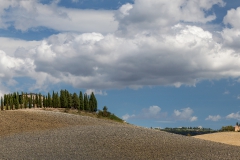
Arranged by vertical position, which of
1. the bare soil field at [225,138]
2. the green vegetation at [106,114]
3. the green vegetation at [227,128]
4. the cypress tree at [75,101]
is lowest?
the bare soil field at [225,138]

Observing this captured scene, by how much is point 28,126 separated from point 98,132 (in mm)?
7675

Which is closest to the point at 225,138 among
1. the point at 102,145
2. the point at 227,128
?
the point at 227,128

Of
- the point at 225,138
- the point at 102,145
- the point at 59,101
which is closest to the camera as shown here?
the point at 102,145

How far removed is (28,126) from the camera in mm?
27094

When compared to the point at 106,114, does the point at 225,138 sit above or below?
below

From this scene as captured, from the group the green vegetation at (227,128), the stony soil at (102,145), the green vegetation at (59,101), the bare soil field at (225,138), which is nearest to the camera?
the stony soil at (102,145)

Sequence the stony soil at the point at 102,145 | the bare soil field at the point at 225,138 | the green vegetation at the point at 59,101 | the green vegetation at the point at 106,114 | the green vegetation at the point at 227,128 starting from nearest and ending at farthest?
the stony soil at the point at 102,145 → the bare soil field at the point at 225,138 → the green vegetation at the point at 227,128 → the green vegetation at the point at 106,114 → the green vegetation at the point at 59,101

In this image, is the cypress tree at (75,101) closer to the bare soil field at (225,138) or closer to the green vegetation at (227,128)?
the green vegetation at (227,128)

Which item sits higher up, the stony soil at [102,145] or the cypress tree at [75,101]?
the cypress tree at [75,101]

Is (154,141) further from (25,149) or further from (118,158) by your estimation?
(25,149)

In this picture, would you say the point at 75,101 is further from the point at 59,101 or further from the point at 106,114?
the point at 106,114

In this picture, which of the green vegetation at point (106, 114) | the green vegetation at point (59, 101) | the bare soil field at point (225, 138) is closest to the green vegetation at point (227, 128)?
the bare soil field at point (225, 138)

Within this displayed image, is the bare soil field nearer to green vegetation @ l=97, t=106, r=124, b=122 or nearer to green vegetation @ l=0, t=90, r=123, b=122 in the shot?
green vegetation @ l=97, t=106, r=124, b=122

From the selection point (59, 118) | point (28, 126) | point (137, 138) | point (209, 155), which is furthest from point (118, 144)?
point (59, 118)
